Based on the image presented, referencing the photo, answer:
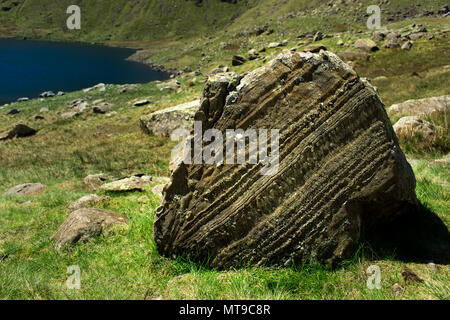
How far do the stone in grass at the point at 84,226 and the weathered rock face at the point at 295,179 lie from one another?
2.02 metres

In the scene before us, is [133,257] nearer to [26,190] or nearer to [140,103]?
[26,190]

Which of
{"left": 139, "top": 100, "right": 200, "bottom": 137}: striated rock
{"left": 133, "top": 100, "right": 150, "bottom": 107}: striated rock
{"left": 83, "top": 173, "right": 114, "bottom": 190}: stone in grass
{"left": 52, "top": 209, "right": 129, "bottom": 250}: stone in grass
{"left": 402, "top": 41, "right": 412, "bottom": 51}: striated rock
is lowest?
{"left": 133, "top": 100, "right": 150, "bottom": 107}: striated rock

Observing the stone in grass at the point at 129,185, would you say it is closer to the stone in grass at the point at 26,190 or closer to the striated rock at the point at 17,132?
the stone in grass at the point at 26,190

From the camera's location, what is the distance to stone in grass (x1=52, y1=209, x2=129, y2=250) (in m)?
6.78

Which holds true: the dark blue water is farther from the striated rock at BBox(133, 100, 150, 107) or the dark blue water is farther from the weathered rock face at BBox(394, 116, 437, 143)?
the weathered rock face at BBox(394, 116, 437, 143)

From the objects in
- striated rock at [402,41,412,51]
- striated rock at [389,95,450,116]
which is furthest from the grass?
striated rock at [402,41,412,51]

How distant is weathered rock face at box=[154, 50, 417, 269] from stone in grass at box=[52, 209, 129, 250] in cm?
202

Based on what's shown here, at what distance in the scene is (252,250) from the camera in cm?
548

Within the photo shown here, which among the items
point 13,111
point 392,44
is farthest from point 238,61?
point 13,111

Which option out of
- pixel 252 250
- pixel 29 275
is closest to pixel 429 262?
pixel 252 250

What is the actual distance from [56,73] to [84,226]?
89.9 m

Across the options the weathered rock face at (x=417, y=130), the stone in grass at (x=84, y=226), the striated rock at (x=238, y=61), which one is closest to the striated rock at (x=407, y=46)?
the striated rock at (x=238, y=61)

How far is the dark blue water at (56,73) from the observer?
6759 centimetres

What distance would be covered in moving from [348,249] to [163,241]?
333cm
